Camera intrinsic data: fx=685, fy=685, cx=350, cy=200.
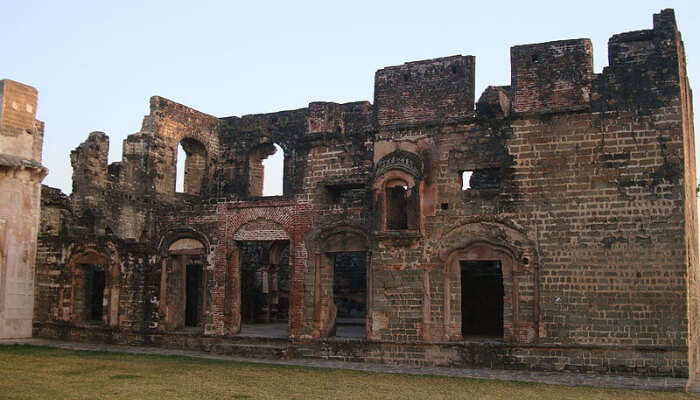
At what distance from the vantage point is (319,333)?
652 inches

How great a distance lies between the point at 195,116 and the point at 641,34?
1449cm

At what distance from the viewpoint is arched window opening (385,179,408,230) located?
53.4 feet

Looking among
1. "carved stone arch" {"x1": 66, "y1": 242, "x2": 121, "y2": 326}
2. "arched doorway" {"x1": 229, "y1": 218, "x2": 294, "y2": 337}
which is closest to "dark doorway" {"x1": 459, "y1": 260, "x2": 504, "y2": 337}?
"arched doorway" {"x1": 229, "y1": 218, "x2": 294, "y2": 337}

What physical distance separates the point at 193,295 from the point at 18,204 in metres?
5.88

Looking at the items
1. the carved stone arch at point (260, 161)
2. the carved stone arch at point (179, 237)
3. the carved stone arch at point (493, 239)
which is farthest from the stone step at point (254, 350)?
the carved stone arch at point (260, 161)

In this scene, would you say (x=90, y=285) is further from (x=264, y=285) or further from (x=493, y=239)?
(x=493, y=239)

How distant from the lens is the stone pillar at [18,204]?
60.8ft

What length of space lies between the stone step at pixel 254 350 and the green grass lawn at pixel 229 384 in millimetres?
1818

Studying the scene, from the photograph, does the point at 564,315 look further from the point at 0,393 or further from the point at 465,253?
the point at 0,393

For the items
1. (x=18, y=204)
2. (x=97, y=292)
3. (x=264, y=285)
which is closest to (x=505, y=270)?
(x=264, y=285)

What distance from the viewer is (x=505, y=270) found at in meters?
14.7

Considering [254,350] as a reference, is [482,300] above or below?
above

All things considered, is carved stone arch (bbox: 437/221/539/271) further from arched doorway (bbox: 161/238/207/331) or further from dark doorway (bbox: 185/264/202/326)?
dark doorway (bbox: 185/264/202/326)

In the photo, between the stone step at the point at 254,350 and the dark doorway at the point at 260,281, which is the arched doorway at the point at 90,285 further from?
the dark doorway at the point at 260,281
